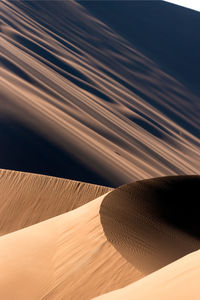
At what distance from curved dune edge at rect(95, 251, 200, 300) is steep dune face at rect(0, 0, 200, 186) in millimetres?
14833

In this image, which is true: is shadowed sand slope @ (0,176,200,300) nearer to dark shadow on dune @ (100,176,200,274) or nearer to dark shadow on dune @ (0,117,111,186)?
dark shadow on dune @ (100,176,200,274)

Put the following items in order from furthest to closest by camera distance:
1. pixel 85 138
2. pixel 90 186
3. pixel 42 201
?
pixel 85 138 < pixel 90 186 < pixel 42 201

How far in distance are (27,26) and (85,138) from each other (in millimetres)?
27403

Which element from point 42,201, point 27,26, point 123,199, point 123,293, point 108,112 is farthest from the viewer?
point 27,26

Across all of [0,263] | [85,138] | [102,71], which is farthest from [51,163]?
[102,71]

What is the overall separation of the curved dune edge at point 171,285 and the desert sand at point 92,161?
21mm

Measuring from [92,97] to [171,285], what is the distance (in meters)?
32.8

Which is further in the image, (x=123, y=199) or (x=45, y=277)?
(x=123, y=199)

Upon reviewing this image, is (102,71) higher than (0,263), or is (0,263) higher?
(102,71)

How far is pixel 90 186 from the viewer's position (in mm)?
17078

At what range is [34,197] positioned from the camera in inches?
635

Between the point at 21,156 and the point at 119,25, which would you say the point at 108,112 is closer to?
the point at 21,156

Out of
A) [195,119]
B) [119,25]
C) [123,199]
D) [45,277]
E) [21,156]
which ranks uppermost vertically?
[119,25]

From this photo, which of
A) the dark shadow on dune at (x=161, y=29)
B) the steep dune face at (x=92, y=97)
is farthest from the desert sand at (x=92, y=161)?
the dark shadow on dune at (x=161, y=29)
